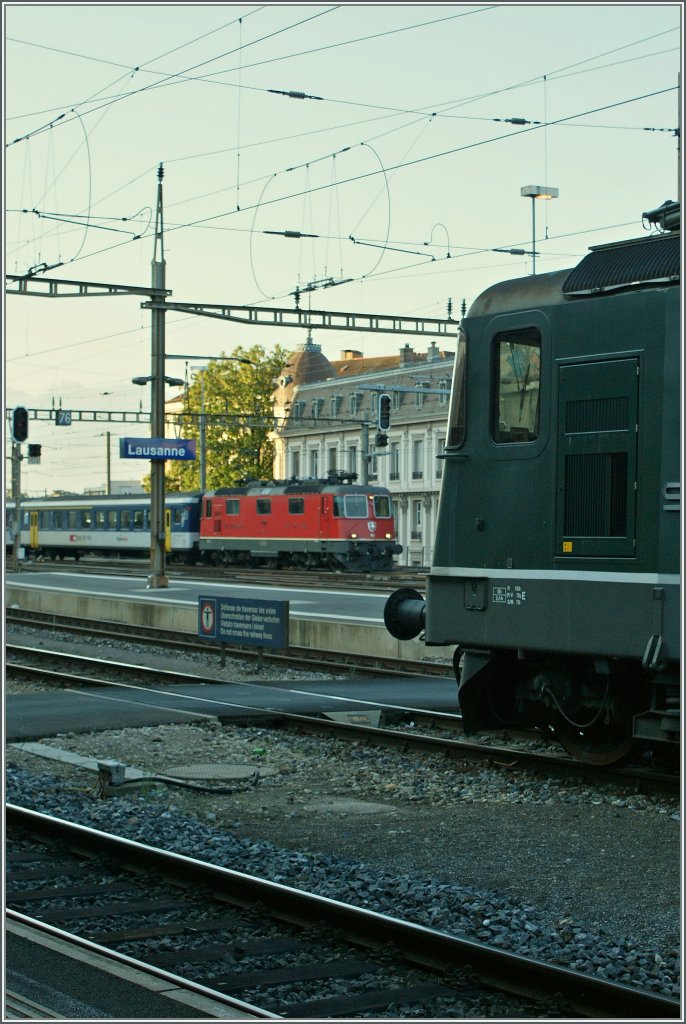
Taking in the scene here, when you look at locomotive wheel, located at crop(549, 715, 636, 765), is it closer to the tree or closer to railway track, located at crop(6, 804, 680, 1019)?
railway track, located at crop(6, 804, 680, 1019)

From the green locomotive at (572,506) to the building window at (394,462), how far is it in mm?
59988

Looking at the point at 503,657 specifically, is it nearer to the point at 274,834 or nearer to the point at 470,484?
the point at 470,484

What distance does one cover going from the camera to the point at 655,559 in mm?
8680

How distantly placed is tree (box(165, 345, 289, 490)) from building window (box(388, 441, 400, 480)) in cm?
889

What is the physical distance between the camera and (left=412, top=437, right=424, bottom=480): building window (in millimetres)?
68500

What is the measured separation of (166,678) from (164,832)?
889 cm

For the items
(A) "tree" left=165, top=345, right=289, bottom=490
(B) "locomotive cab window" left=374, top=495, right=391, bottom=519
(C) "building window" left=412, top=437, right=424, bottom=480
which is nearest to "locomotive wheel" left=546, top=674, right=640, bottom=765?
(B) "locomotive cab window" left=374, top=495, right=391, bottom=519

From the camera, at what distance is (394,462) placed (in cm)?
7100

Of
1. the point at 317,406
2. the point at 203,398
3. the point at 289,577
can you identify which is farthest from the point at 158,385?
the point at 317,406

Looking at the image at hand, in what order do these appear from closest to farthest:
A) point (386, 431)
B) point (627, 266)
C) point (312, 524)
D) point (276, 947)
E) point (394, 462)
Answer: point (276, 947) < point (627, 266) < point (312, 524) < point (386, 431) < point (394, 462)

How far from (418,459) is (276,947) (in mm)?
63168

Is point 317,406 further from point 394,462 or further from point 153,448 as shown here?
point 153,448

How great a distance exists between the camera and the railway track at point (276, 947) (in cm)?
529

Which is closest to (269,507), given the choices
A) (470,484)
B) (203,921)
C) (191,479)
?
(191,479)
